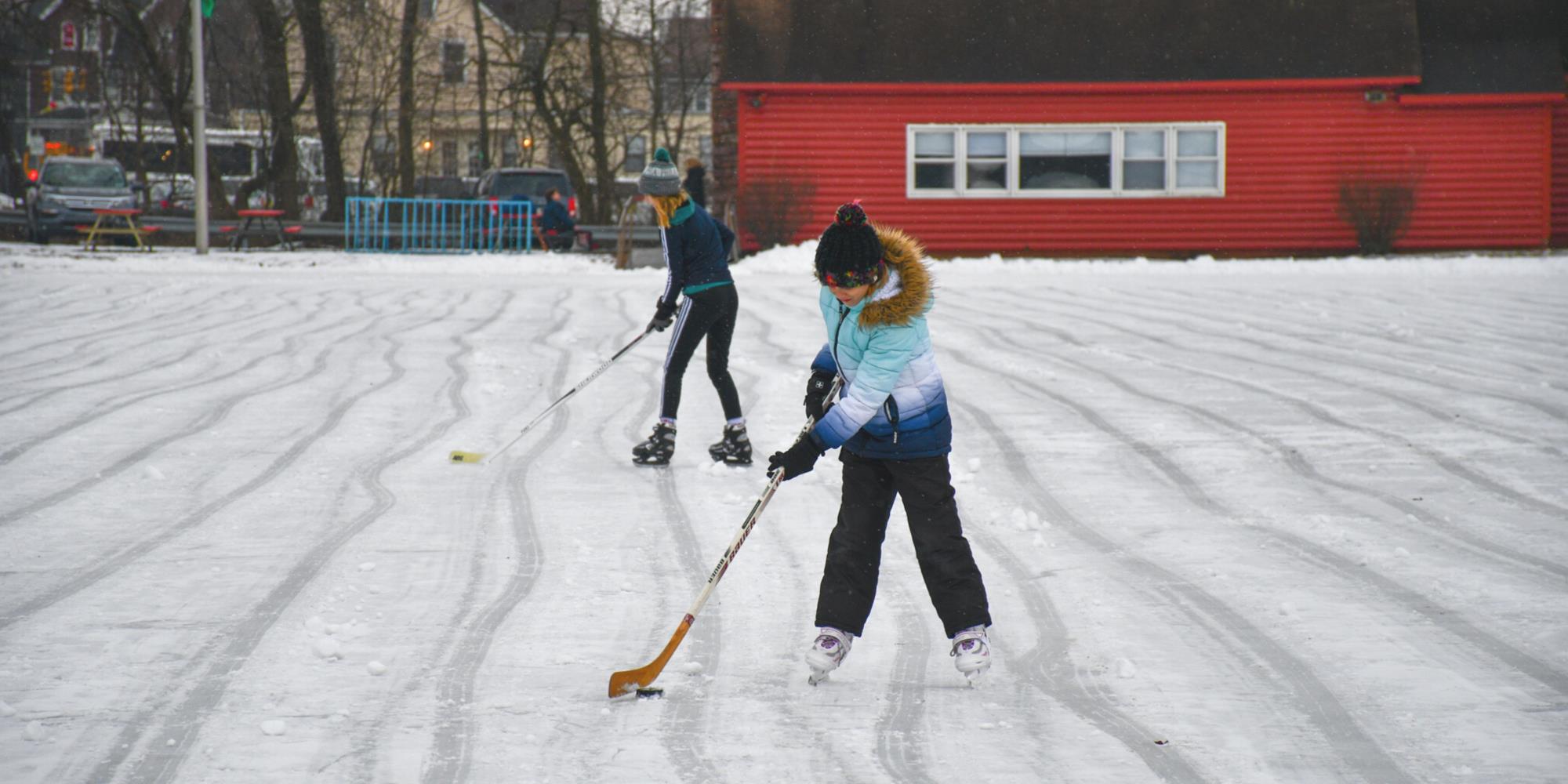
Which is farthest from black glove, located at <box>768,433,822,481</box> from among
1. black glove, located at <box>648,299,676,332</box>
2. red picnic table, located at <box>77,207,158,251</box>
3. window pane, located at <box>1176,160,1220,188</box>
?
red picnic table, located at <box>77,207,158,251</box>

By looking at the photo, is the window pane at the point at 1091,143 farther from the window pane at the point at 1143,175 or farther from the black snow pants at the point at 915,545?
the black snow pants at the point at 915,545

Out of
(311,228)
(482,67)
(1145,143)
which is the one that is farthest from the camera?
(482,67)

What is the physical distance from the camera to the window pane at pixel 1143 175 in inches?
980

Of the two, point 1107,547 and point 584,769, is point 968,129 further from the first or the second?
point 584,769

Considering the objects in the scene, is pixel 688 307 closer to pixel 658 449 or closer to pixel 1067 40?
pixel 658 449

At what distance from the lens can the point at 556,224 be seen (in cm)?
2562

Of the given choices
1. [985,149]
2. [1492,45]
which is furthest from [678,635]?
[1492,45]

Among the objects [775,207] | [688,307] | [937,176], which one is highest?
[937,176]

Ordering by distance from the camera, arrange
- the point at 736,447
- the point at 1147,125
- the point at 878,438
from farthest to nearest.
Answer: the point at 1147,125
the point at 736,447
the point at 878,438

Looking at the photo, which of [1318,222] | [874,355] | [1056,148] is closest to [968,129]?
[1056,148]

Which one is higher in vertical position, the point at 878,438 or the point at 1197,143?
the point at 1197,143

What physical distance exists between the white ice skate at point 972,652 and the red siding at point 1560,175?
82.9ft

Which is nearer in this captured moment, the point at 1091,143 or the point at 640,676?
the point at 640,676

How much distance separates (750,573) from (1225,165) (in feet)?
69.7
